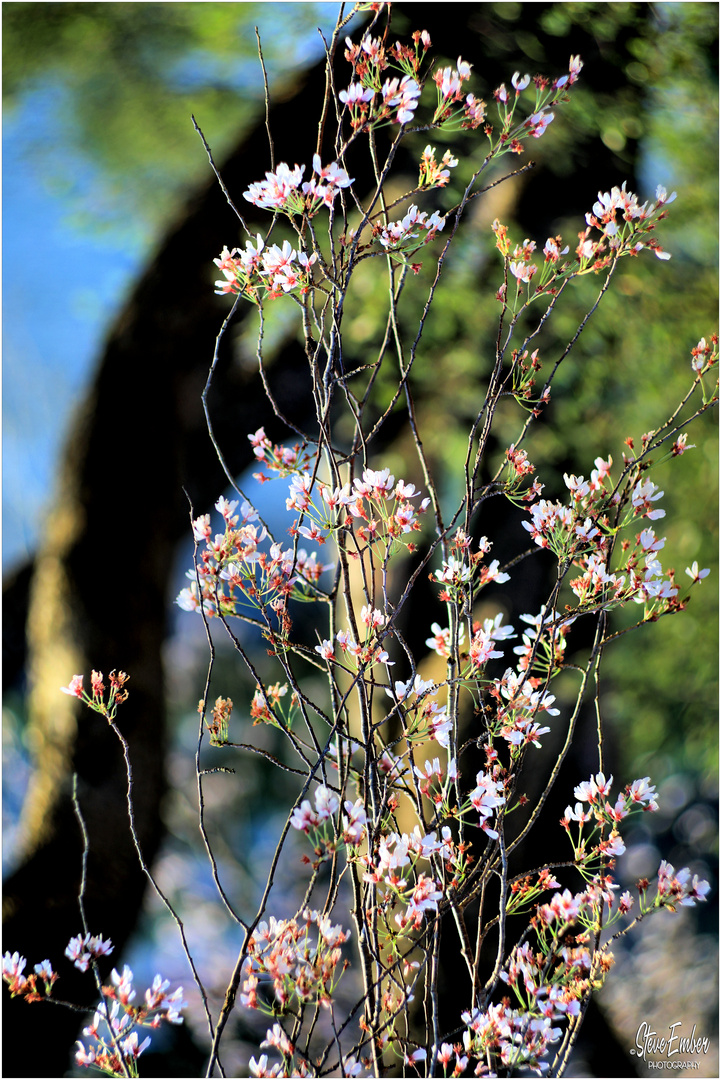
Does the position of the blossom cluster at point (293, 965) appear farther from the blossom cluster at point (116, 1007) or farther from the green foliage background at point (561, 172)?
the green foliage background at point (561, 172)

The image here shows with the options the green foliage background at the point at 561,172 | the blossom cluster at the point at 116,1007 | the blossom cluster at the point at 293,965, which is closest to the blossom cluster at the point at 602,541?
the blossom cluster at the point at 293,965

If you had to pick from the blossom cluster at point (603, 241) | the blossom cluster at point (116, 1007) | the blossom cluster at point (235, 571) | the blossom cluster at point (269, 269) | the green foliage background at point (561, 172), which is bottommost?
the blossom cluster at point (116, 1007)

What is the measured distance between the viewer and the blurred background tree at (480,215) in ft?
6.53

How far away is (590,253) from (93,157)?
10.2ft

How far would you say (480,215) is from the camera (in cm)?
228

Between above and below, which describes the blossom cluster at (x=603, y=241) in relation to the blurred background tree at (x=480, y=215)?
below

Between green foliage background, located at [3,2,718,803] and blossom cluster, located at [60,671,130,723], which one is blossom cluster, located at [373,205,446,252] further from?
green foliage background, located at [3,2,718,803]

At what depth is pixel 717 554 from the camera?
2520 mm

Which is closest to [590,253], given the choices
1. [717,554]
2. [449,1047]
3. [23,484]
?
[449,1047]

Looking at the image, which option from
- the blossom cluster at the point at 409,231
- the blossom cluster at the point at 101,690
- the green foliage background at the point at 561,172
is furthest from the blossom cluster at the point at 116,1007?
the green foliage background at the point at 561,172

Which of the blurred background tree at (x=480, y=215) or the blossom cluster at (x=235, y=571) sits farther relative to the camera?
the blurred background tree at (x=480, y=215)

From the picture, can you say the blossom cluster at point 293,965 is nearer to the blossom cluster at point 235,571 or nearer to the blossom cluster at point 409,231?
the blossom cluster at point 235,571

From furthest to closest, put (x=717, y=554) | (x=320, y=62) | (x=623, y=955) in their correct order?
1. (x=623, y=955)
2. (x=717, y=554)
3. (x=320, y=62)

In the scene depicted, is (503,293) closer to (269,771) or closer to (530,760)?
(530,760)
